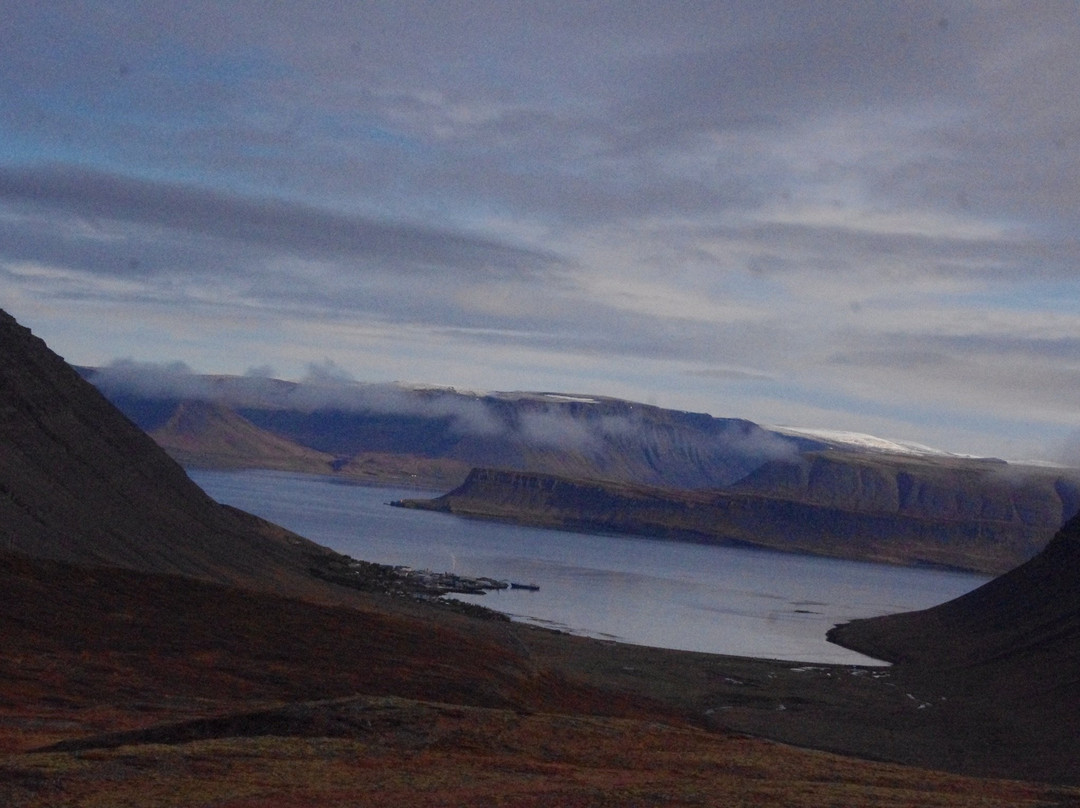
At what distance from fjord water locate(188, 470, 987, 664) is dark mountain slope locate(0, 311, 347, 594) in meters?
20.5

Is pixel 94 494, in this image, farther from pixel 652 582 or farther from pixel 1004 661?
pixel 652 582

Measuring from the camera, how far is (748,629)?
300 feet

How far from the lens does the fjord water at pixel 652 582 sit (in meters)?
86.1

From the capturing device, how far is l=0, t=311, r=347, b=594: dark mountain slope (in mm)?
58500

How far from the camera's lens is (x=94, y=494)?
6581cm

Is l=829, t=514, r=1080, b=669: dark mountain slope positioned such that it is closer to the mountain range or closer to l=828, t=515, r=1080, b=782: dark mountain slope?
l=828, t=515, r=1080, b=782: dark mountain slope

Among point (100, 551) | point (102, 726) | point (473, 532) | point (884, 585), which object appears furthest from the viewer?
point (473, 532)

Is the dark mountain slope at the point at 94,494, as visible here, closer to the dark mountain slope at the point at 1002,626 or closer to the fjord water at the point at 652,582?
the fjord water at the point at 652,582

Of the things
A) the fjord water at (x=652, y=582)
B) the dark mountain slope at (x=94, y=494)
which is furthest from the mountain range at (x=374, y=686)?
the fjord water at (x=652, y=582)

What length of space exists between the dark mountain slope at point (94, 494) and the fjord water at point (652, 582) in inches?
805

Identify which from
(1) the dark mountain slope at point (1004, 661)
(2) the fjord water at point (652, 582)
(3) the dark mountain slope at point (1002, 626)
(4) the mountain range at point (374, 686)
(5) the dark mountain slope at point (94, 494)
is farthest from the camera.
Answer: (2) the fjord water at point (652, 582)

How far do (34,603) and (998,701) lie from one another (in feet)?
138

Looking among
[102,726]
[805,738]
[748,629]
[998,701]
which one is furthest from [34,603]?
[748,629]

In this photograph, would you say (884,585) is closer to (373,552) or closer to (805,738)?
(373,552)
